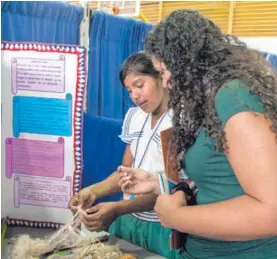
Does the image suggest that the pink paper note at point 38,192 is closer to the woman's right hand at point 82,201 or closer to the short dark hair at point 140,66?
the woman's right hand at point 82,201

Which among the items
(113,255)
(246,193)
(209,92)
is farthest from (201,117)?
(113,255)

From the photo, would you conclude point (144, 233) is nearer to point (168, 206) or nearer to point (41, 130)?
point (168, 206)

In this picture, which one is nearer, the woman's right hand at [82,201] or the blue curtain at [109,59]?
the woman's right hand at [82,201]

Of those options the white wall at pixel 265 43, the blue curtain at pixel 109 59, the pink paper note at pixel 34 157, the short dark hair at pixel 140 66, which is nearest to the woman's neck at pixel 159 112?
the short dark hair at pixel 140 66

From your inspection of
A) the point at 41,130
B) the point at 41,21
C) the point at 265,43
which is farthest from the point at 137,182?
the point at 265,43

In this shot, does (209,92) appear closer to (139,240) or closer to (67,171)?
(139,240)

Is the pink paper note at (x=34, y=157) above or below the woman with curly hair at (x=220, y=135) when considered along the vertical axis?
below

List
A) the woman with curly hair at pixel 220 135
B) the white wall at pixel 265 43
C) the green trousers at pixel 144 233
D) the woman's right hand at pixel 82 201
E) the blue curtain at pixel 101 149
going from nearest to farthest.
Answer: the woman with curly hair at pixel 220 135 < the green trousers at pixel 144 233 < the woman's right hand at pixel 82 201 < the blue curtain at pixel 101 149 < the white wall at pixel 265 43

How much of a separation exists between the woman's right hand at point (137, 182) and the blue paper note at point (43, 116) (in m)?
0.58

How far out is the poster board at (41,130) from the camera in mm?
1611

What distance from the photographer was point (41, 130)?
1651 mm

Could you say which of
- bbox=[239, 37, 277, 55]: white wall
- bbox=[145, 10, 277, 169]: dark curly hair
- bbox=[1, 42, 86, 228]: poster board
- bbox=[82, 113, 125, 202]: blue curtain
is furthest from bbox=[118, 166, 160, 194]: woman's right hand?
bbox=[239, 37, 277, 55]: white wall

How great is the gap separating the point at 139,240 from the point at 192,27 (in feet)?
2.39

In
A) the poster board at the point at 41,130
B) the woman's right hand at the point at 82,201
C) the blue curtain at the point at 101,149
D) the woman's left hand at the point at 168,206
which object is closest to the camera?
the woman's left hand at the point at 168,206
